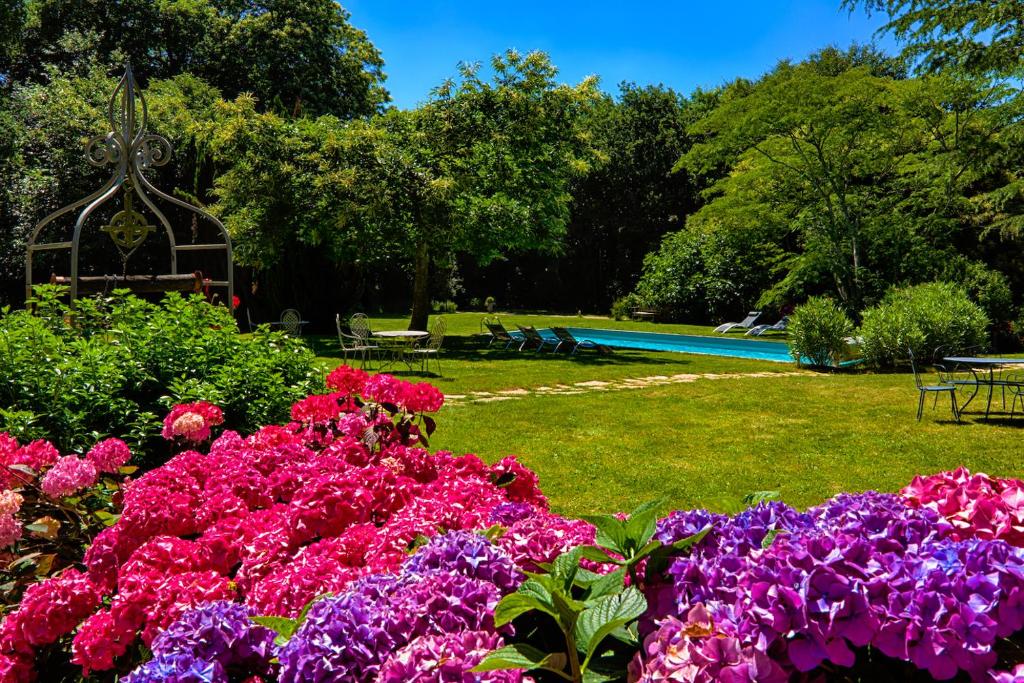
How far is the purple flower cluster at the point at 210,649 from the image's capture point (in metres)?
1.09

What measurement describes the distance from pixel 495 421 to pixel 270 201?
10840 millimetres

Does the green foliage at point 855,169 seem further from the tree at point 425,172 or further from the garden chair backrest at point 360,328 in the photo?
the garden chair backrest at point 360,328

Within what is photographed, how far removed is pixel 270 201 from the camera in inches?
652

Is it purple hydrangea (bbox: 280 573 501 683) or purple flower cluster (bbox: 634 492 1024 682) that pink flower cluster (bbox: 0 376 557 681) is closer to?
purple hydrangea (bbox: 280 573 501 683)

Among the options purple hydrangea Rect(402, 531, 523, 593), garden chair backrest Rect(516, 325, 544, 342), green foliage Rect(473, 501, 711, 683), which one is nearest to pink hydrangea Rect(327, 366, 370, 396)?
purple hydrangea Rect(402, 531, 523, 593)

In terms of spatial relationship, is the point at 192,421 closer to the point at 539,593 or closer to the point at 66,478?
the point at 66,478

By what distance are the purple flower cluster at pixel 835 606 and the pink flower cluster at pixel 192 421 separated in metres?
2.41

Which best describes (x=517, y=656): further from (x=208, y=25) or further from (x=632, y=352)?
(x=208, y=25)

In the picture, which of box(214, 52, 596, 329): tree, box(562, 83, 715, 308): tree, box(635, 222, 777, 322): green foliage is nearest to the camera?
box(214, 52, 596, 329): tree

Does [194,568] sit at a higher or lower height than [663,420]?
higher

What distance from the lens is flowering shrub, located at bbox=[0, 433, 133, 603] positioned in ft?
6.93

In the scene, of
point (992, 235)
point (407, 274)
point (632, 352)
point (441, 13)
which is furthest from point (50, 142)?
point (992, 235)

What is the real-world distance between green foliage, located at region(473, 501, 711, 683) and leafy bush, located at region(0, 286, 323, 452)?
324 centimetres

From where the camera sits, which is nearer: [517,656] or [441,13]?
[517,656]
